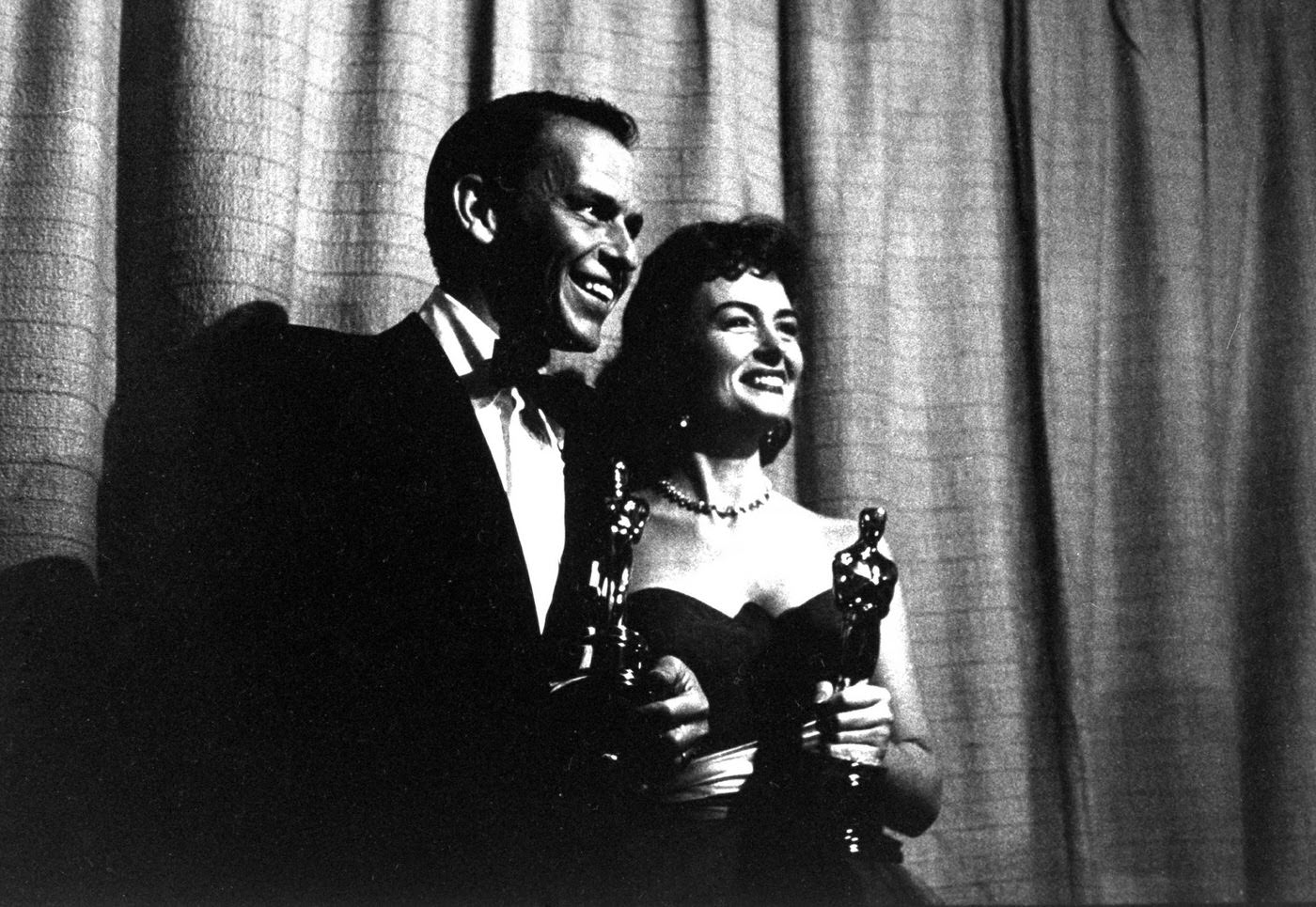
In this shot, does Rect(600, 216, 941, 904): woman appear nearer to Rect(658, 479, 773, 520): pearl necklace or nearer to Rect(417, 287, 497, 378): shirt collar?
Rect(658, 479, 773, 520): pearl necklace

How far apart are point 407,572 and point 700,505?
324 millimetres

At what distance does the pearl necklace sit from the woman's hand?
0.26 m

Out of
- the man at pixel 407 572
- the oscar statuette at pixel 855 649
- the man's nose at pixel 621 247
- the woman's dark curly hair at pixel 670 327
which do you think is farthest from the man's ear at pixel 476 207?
the oscar statuette at pixel 855 649

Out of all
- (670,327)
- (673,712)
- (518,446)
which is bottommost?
(673,712)

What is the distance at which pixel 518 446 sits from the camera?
128cm

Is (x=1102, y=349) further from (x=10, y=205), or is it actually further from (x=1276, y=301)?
(x=10, y=205)

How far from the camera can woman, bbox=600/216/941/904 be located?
116 centimetres

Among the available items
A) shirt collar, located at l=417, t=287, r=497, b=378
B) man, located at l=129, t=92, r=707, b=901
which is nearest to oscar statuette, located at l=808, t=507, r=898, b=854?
man, located at l=129, t=92, r=707, b=901

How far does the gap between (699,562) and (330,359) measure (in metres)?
0.38

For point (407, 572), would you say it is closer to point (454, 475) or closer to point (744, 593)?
point (454, 475)

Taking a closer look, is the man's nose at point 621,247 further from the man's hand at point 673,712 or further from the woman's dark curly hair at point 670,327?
the man's hand at point 673,712

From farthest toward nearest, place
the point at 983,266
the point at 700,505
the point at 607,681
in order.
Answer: the point at 983,266 < the point at 700,505 < the point at 607,681

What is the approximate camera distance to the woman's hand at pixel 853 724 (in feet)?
3.76

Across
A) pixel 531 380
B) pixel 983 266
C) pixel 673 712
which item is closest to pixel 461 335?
pixel 531 380
